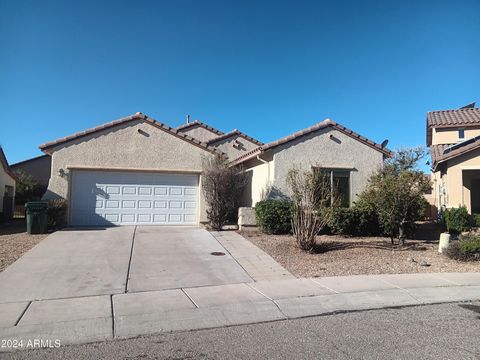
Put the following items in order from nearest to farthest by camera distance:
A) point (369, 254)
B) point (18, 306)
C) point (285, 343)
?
1. point (285, 343)
2. point (18, 306)
3. point (369, 254)

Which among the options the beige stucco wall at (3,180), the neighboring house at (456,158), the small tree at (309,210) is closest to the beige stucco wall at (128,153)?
the beige stucco wall at (3,180)

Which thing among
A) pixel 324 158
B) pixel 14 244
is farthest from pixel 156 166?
pixel 324 158

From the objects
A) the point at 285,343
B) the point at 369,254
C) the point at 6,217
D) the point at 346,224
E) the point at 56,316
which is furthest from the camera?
the point at 6,217

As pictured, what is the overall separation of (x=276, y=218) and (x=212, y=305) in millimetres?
7242

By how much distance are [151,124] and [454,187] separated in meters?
12.7

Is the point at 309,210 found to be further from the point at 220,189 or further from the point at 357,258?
the point at 220,189

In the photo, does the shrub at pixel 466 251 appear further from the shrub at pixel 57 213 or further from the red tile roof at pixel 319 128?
the shrub at pixel 57 213

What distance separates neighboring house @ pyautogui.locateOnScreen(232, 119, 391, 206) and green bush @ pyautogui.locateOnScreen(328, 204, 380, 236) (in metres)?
1.34

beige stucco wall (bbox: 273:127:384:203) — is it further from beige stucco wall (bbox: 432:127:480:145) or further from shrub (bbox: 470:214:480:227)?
beige stucco wall (bbox: 432:127:480:145)

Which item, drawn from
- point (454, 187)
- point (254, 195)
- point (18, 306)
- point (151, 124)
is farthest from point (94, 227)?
point (454, 187)

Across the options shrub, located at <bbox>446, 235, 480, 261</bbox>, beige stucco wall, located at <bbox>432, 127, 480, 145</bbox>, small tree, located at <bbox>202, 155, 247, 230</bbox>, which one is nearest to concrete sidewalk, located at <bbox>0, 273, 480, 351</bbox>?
shrub, located at <bbox>446, 235, 480, 261</bbox>

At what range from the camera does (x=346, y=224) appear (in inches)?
524

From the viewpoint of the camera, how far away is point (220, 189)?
1462 centimetres

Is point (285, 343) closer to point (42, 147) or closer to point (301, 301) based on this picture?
point (301, 301)
